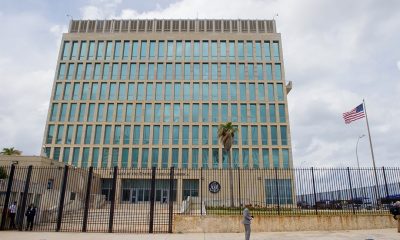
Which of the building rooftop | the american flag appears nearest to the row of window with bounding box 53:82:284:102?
the building rooftop

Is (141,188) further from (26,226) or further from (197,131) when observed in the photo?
(26,226)

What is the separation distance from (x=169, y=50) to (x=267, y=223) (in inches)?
1819

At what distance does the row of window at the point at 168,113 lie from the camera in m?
53.1

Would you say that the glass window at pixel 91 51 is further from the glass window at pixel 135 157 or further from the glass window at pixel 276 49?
the glass window at pixel 276 49

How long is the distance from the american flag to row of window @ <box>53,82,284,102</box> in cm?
2473

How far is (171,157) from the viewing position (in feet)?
167

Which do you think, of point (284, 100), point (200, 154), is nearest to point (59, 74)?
point (200, 154)

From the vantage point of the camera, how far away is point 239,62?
186ft

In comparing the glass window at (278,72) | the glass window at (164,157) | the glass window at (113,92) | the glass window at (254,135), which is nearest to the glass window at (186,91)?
the glass window at (164,157)

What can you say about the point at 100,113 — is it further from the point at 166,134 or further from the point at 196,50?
the point at 196,50

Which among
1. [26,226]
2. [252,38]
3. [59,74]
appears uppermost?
[252,38]

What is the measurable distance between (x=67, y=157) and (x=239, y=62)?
3445cm

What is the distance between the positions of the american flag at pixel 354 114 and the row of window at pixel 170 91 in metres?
24.7

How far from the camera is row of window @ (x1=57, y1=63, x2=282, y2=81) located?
5581 centimetres
